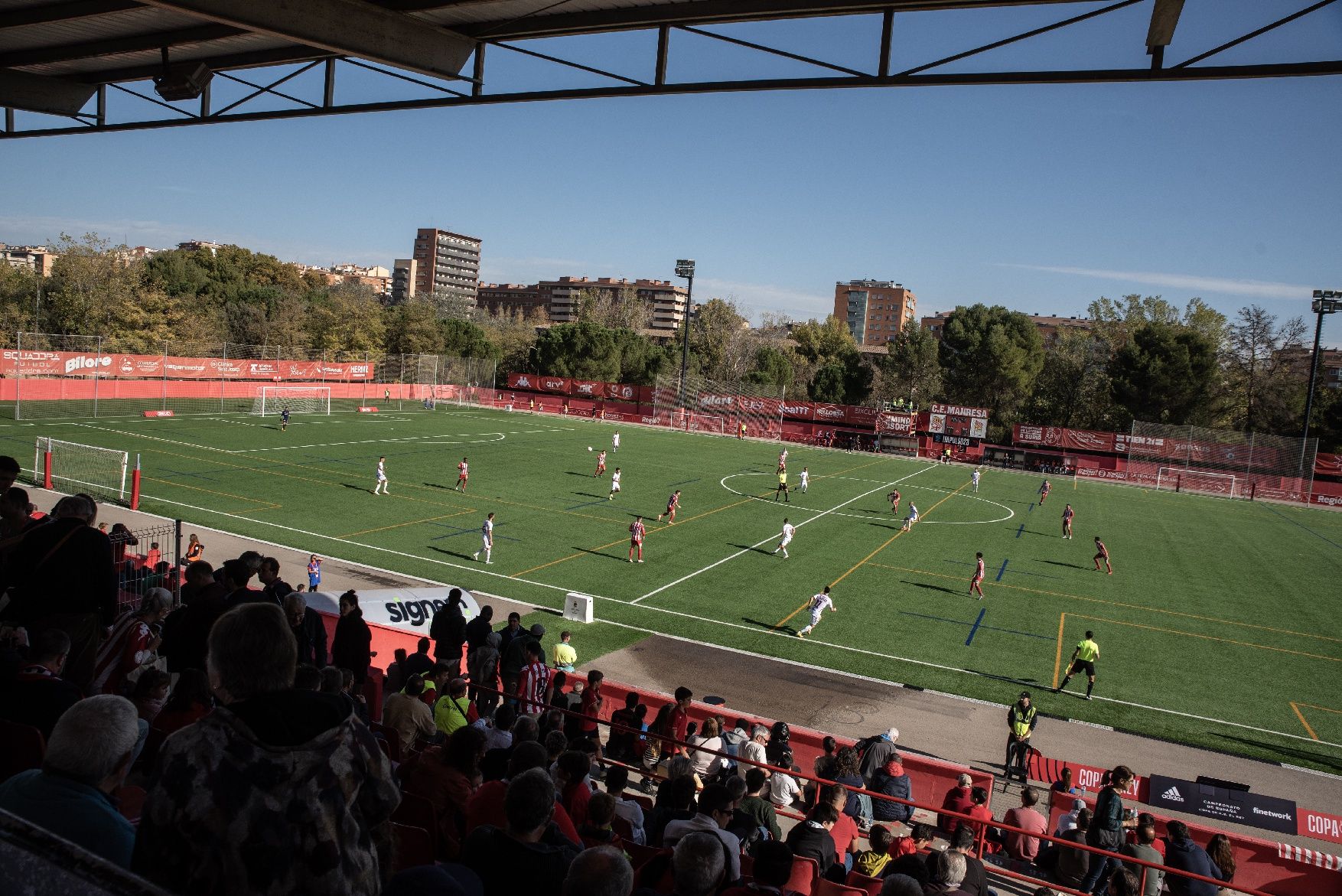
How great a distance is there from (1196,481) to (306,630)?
70136 mm

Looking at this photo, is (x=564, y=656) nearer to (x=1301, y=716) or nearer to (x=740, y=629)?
(x=740, y=629)

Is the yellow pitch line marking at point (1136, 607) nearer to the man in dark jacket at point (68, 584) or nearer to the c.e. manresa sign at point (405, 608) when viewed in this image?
the c.e. manresa sign at point (405, 608)

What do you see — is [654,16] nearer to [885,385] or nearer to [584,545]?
[584,545]

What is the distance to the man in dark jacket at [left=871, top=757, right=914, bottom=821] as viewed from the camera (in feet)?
34.8

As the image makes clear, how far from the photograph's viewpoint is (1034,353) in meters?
92.2

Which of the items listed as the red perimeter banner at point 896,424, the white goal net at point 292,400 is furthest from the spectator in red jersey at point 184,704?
the red perimeter banner at point 896,424

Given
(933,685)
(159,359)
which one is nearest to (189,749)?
(933,685)

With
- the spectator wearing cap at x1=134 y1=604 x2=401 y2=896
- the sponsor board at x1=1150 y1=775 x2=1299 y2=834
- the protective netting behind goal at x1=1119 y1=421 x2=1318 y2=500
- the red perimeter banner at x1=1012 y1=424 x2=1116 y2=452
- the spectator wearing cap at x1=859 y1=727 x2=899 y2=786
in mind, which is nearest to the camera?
the spectator wearing cap at x1=134 y1=604 x2=401 y2=896

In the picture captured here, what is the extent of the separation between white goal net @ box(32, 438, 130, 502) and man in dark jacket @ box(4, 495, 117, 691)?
25.5 metres

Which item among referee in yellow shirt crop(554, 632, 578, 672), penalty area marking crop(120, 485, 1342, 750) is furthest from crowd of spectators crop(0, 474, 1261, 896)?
penalty area marking crop(120, 485, 1342, 750)

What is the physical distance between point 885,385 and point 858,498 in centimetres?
5795

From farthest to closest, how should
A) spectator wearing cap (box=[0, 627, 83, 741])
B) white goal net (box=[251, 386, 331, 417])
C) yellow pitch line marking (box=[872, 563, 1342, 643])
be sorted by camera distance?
white goal net (box=[251, 386, 331, 417])
yellow pitch line marking (box=[872, 563, 1342, 643])
spectator wearing cap (box=[0, 627, 83, 741])

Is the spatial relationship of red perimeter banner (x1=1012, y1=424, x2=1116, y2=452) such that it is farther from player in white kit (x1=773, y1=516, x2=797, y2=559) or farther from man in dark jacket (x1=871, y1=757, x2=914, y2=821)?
man in dark jacket (x1=871, y1=757, x2=914, y2=821)

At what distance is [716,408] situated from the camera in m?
79.4
